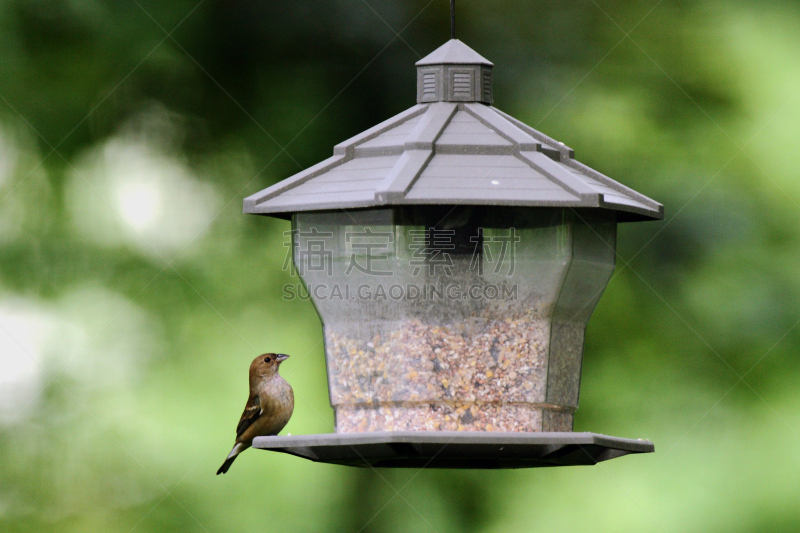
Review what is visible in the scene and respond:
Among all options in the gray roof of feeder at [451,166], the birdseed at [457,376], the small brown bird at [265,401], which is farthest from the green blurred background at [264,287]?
the birdseed at [457,376]

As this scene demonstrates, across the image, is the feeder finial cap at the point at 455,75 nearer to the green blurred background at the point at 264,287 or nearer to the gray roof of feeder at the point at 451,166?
the gray roof of feeder at the point at 451,166

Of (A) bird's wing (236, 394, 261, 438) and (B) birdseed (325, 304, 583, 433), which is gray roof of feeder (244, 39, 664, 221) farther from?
(A) bird's wing (236, 394, 261, 438)

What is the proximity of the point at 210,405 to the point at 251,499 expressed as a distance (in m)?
0.53

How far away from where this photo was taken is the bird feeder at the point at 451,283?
4.20 metres

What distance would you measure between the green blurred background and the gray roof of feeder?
245 cm

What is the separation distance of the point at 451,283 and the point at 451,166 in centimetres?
36

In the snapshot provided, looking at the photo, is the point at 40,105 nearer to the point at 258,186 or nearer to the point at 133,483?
the point at 258,186

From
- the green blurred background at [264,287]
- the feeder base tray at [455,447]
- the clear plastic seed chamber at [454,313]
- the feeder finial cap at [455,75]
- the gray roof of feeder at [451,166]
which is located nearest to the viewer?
the feeder base tray at [455,447]

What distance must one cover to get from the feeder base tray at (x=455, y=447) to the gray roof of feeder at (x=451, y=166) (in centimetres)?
67

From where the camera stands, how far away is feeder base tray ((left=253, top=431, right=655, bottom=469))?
13.0 ft

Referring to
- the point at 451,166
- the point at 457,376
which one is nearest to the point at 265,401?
the point at 457,376

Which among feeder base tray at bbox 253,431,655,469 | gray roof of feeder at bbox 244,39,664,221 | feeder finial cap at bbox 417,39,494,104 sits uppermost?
feeder finial cap at bbox 417,39,494,104

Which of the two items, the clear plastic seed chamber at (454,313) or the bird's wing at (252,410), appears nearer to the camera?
the clear plastic seed chamber at (454,313)

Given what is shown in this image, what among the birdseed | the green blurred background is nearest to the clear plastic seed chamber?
the birdseed
